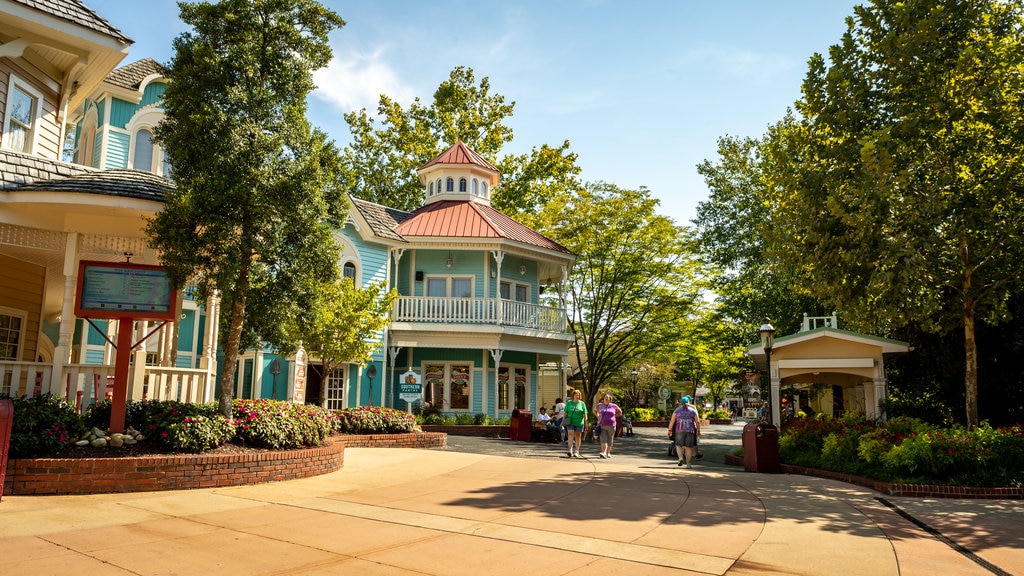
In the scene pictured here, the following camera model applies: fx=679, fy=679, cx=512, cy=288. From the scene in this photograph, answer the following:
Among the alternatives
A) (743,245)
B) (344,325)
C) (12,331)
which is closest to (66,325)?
(12,331)

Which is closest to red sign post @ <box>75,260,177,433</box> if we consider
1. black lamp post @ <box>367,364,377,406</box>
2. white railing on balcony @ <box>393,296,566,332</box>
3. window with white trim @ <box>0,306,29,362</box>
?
window with white trim @ <box>0,306,29,362</box>

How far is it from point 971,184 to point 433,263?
17775mm

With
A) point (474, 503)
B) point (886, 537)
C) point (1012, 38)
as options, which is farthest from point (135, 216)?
point (1012, 38)

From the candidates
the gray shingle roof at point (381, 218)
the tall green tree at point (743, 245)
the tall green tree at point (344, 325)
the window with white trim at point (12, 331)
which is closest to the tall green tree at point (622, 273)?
the tall green tree at point (743, 245)

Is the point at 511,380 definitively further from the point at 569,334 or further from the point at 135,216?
the point at 135,216

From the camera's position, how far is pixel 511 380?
88.6 ft

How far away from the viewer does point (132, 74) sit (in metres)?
20.2

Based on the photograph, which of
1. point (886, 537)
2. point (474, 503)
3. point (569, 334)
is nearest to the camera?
point (886, 537)

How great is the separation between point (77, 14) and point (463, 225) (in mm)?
16044

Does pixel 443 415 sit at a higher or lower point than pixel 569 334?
lower

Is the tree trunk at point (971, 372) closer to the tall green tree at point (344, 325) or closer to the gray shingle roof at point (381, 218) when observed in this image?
the tall green tree at point (344, 325)

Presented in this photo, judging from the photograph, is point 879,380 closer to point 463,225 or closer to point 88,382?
point 463,225

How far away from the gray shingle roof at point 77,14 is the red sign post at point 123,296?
4477 millimetres

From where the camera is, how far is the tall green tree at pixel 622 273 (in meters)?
29.1
